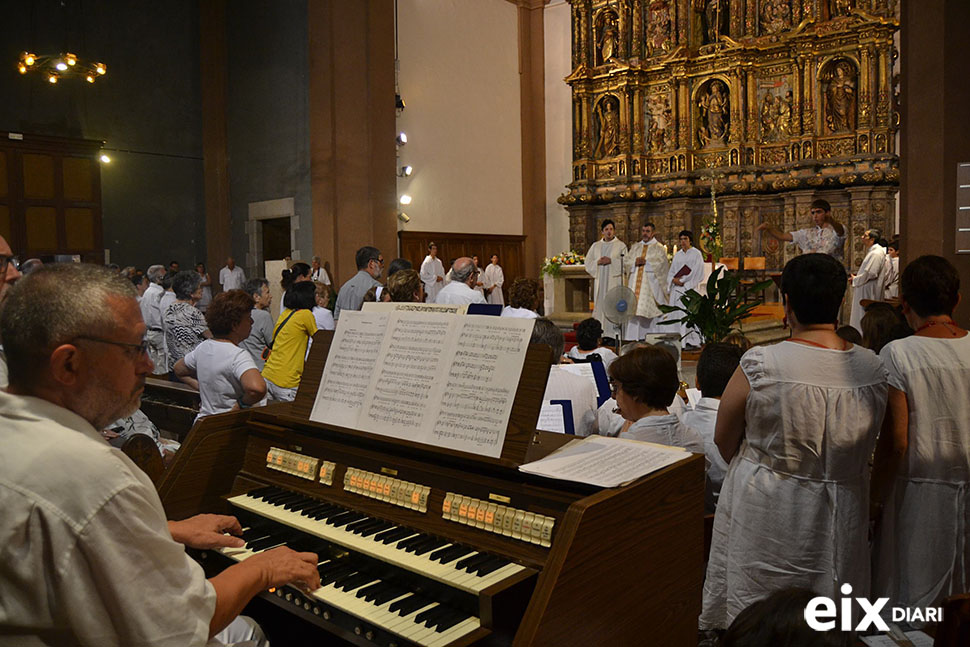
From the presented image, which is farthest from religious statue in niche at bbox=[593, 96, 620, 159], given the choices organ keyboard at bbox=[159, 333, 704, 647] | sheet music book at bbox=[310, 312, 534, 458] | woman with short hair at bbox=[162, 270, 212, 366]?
organ keyboard at bbox=[159, 333, 704, 647]

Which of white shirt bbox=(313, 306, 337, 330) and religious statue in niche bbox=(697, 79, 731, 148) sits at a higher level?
religious statue in niche bbox=(697, 79, 731, 148)

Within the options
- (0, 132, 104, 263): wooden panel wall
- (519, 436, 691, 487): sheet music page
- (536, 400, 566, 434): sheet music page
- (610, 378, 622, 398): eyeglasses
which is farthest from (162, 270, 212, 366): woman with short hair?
(0, 132, 104, 263): wooden panel wall

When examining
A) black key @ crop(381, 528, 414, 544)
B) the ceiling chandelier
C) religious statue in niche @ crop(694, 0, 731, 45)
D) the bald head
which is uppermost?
religious statue in niche @ crop(694, 0, 731, 45)

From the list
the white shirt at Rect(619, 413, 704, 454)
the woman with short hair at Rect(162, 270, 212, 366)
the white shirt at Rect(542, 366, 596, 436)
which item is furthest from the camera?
the woman with short hair at Rect(162, 270, 212, 366)

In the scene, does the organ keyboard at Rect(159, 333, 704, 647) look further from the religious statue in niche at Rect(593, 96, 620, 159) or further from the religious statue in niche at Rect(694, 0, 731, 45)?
the religious statue in niche at Rect(694, 0, 731, 45)

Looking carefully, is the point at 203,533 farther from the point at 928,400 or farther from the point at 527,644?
the point at 928,400

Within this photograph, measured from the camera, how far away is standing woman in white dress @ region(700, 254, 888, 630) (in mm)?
2412

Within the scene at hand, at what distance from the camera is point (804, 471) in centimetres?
248

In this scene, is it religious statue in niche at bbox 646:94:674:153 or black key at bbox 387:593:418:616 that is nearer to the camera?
black key at bbox 387:593:418:616

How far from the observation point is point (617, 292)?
1044cm

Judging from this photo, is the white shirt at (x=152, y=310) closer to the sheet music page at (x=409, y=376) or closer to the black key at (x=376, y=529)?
the sheet music page at (x=409, y=376)

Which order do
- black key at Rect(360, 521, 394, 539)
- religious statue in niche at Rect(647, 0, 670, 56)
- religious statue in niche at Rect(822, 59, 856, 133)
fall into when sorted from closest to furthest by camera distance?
black key at Rect(360, 521, 394, 539) < religious statue in niche at Rect(822, 59, 856, 133) < religious statue in niche at Rect(647, 0, 670, 56)

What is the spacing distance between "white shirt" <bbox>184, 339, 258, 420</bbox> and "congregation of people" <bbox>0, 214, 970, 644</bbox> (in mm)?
13

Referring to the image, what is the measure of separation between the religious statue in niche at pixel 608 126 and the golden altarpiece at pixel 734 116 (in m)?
0.03
